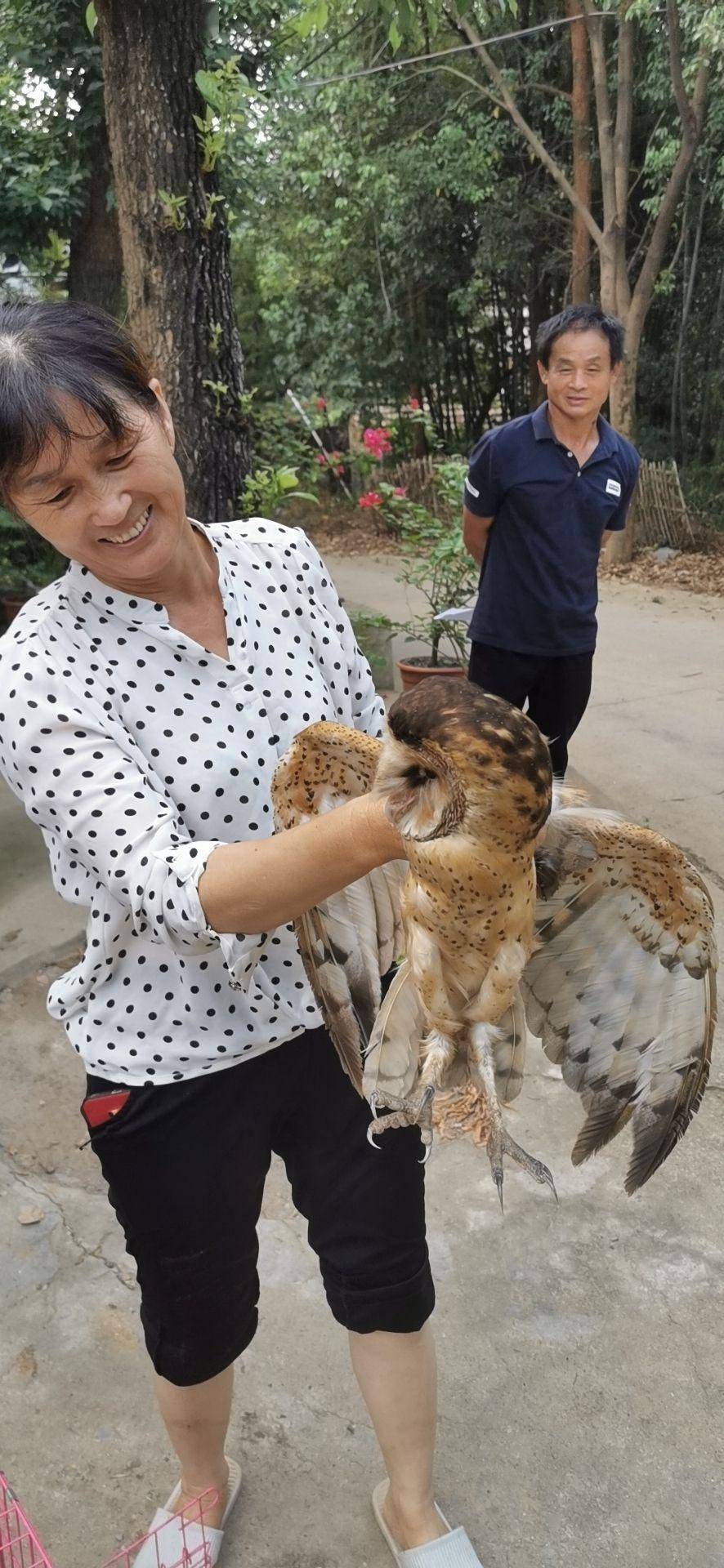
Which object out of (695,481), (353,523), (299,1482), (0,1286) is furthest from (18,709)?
(353,523)

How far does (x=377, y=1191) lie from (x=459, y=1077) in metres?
0.23

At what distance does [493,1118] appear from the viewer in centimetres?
133

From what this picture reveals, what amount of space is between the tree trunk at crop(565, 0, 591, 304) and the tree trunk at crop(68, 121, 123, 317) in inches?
200

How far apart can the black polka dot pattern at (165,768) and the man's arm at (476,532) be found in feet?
7.11

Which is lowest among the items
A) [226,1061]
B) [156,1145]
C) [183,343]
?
[156,1145]

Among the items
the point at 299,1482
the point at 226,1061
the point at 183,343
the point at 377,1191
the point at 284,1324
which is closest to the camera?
the point at 226,1061

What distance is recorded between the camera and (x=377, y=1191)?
1539 millimetres

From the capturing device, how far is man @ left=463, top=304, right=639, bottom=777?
343 cm

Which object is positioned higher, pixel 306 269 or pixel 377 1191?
pixel 306 269

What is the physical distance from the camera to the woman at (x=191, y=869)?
1.15 m

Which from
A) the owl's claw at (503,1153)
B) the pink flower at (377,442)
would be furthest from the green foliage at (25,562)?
the owl's claw at (503,1153)

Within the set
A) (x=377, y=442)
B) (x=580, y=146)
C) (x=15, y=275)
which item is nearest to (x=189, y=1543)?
(x=377, y=442)

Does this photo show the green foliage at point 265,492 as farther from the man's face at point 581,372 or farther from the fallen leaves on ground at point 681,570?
the fallen leaves on ground at point 681,570

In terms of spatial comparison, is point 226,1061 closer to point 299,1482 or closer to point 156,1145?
point 156,1145
